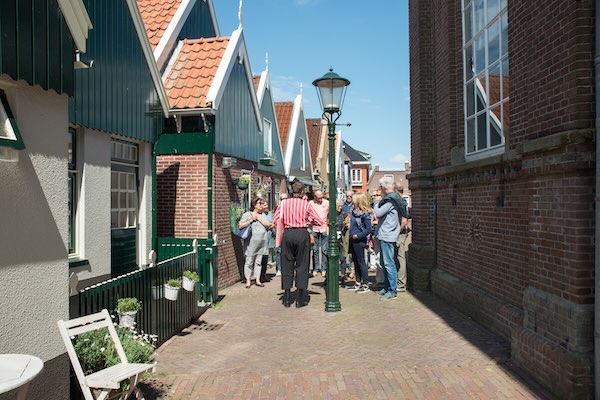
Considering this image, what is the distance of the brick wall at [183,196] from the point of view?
31.3ft

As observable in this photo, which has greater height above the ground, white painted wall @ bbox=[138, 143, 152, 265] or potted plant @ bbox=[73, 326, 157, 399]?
white painted wall @ bbox=[138, 143, 152, 265]

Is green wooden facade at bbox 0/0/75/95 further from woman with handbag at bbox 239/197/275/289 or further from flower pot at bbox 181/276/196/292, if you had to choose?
woman with handbag at bbox 239/197/275/289

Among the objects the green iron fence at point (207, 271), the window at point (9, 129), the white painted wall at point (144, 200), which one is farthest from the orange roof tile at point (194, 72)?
the window at point (9, 129)

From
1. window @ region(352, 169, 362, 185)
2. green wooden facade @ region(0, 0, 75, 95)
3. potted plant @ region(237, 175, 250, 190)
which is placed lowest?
potted plant @ region(237, 175, 250, 190)

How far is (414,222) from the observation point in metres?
10.1

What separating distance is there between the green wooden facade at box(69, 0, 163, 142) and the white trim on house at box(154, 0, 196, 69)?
1.90 meters

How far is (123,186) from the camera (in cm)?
787

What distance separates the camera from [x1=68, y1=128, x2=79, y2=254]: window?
641 centimetres

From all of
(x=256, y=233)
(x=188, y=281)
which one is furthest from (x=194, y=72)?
(x=188, y=281)

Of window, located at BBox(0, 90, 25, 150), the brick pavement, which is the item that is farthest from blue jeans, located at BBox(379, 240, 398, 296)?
window, located at BBox(0, 90, 25, 150)

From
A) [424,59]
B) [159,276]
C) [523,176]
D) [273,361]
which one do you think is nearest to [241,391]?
[273,361]

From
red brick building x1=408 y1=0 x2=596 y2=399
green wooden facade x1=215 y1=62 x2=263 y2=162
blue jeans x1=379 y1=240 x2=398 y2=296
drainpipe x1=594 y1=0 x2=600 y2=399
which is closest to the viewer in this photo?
drainpipe x1=594 y1=0 x2=600 y2=399

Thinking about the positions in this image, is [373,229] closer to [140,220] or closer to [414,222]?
[414,222]

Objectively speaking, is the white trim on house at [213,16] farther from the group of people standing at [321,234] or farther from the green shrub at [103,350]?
the green shrub at [103,350]
